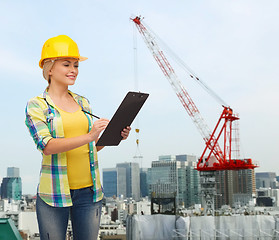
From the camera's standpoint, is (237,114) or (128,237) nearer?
(128,237)

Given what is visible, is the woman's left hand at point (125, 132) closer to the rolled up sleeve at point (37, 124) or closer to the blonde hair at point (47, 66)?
the rolled up sleeve at point (37, 124)

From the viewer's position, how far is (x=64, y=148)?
1.73m

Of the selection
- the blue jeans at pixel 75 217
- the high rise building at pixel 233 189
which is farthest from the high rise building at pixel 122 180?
the blue jeans at pixel 75 217

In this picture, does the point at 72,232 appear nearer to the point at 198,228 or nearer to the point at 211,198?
the point at 198,228

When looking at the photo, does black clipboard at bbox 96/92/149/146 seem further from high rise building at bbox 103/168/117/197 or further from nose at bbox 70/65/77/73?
high rise building at bbox 103/168/117/197

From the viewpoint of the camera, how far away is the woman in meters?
1.76

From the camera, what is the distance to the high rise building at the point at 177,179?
72000 millimetres

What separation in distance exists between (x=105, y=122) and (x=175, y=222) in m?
12.1

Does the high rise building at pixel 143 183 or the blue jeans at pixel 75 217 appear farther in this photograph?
the high rise building at pixel 143 183

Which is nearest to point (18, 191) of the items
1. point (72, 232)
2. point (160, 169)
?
point (160, 169)

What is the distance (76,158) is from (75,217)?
0.26 meters

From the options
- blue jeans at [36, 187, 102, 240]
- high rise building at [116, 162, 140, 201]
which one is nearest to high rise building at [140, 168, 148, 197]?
high rise building at [116, 162, 140, 201]

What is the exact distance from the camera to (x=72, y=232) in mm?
1945

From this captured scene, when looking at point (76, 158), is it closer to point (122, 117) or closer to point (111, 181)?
point (122, 117)
